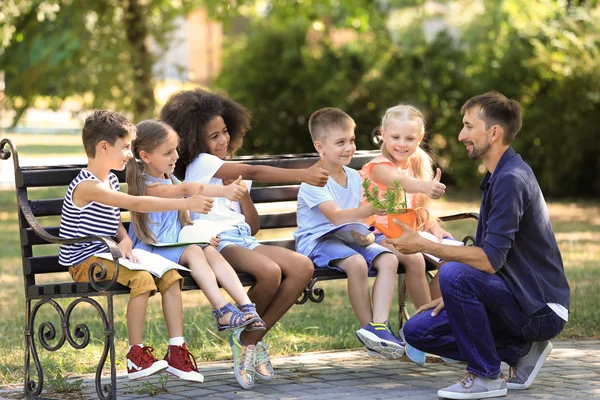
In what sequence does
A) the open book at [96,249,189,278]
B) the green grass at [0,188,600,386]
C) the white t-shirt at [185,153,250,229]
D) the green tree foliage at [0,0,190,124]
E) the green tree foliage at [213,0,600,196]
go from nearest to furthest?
the open book at [96,249,189,278] < the white t-shirt at [185,153,250,229] < the green grass at [0,188,600,386] < the green tree foliage at [213,0,600,196] < the green tree foliage at [0,0,190,124]

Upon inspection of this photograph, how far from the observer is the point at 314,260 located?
17.4ft

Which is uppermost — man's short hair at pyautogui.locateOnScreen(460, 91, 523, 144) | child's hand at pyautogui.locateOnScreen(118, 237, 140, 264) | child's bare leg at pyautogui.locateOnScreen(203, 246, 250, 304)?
man's short hair at pyautogui.locateOnScreen(460, 91, 523, 144)

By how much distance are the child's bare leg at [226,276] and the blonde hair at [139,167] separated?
31cm

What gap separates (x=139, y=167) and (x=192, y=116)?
453 mm

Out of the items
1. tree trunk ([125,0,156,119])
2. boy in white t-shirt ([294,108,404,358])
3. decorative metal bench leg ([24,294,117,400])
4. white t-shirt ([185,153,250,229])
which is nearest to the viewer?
decorative metal bench leg ([24,294,117,400])

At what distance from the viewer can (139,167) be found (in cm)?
507

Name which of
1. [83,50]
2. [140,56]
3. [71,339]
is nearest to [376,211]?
[71,339]

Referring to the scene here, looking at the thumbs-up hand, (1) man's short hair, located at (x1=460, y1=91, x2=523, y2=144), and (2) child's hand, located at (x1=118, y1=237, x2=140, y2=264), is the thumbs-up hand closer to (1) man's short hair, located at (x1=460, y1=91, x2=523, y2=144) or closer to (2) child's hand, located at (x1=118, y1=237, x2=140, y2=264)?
(2) child's hand, located at (x1=118, y1=237, x2=140, y2=264)

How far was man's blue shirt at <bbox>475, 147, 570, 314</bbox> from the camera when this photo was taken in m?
4.57

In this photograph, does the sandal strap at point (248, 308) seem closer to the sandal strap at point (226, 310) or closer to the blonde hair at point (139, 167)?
the sandal strap at point (226, 310)

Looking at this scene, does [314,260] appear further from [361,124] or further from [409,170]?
[361,124]

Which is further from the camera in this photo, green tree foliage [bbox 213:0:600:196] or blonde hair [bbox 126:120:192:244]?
green tree foliage [bbox 213:0:600:196]

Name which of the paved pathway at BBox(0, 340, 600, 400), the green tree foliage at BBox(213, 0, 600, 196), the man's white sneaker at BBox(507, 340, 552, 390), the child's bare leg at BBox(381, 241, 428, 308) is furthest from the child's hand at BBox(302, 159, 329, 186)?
the green tree foliage at BBox(213, 0, 600, 196)

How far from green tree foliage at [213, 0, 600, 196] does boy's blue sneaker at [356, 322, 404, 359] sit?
398 inches
